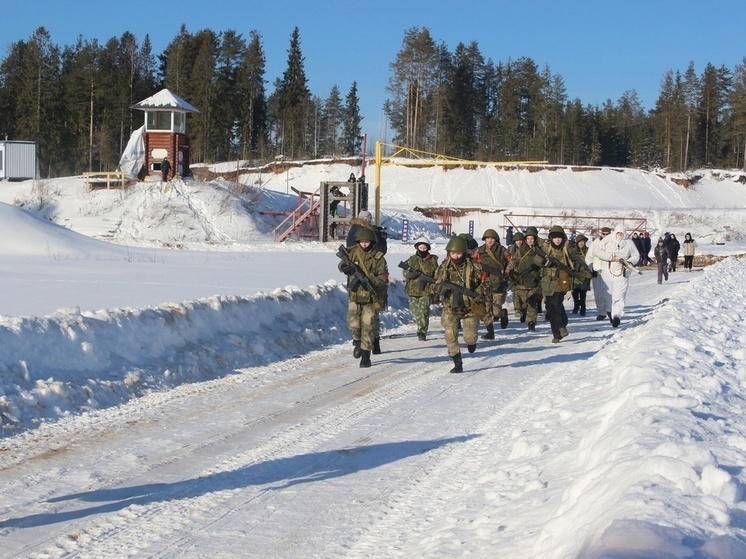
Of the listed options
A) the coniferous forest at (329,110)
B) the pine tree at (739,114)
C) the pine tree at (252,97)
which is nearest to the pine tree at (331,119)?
the coniferous forest at (329,110)

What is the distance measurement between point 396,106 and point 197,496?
97110mm

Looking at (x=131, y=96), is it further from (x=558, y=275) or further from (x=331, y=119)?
(x=558, y=275)

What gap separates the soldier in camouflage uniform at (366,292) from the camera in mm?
12281

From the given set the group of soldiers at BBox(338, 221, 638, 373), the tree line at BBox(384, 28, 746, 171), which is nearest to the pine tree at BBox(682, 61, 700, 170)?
the tree line at BBox(384, 28, 746, 171)

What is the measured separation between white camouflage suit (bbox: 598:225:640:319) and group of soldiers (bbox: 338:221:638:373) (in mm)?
19

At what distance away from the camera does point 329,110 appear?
388 ft

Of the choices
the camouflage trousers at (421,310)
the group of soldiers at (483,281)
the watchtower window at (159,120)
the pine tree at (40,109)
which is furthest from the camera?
the pine tree at (40,109)

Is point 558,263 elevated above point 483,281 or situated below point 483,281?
above

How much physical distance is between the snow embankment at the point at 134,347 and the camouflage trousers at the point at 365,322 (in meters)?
1.35

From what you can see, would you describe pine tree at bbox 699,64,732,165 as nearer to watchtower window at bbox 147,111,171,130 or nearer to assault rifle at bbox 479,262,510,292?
watchtower window at bbox 147,111,171,130

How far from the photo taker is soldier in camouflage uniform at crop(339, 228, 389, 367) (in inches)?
484

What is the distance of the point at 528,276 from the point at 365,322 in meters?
5.80

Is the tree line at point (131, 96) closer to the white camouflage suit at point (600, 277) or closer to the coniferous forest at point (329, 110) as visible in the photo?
the coniferous forest at point (329, 110)

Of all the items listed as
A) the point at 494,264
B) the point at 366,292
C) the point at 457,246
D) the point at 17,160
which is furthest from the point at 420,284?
the point at 17,160
